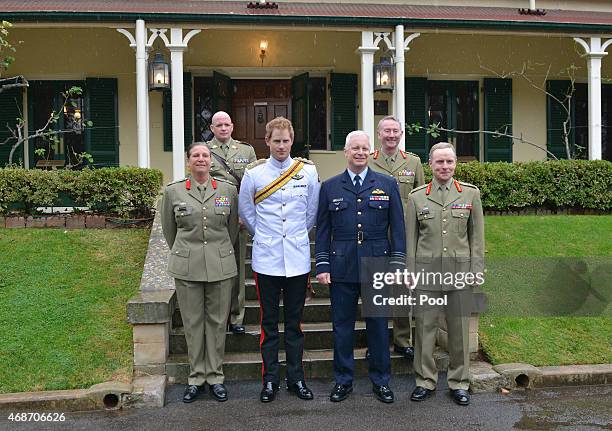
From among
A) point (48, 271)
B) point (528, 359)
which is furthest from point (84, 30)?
point (528, 359)

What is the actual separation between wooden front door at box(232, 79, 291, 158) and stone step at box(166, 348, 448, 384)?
24.9 ft

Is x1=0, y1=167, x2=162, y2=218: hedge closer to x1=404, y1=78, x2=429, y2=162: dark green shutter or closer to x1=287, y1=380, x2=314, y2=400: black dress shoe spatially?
x1=287, y1=380, x2=314, y2=400: black dress shoe

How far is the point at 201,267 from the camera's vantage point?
4.67 m

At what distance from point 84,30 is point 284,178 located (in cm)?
849

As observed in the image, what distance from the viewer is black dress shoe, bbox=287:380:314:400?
15.4 ft

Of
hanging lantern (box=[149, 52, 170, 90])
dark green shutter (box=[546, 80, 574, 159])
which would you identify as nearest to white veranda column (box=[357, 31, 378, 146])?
hanging lantern (box=[149, 52, 170, 90])

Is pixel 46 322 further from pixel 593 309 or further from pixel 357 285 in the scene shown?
pixel 593 309

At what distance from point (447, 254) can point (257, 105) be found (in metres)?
8.35

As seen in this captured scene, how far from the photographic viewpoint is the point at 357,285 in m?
4.67

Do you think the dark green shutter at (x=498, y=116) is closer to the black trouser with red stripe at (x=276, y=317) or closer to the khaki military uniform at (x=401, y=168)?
the khaki military uniform at (x=401, y=168)

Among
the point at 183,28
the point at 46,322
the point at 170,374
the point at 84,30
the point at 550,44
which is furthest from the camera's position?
the point at 550,44

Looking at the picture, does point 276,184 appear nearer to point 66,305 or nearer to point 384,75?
point 66,305

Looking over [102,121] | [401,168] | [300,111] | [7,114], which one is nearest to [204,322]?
[401,168]

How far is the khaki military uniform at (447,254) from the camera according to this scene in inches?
186
